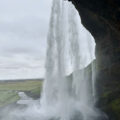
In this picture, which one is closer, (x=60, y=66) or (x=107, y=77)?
(x=107, y=77)

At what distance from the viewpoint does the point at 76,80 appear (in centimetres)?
6406

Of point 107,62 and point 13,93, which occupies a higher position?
point 107,62

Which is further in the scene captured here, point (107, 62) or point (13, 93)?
point (13, 93)

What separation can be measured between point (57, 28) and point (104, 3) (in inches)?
1314

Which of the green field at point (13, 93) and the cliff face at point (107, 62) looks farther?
the green field at point (13, 93)

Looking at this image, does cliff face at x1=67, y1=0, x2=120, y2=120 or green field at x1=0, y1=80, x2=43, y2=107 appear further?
green field at x1=0, y1=80, x2=43, y2=107

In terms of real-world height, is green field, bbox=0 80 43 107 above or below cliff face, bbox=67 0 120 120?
below

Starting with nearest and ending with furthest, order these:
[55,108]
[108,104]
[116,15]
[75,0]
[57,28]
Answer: [116,15]
[75,0]
[108,104]
[55,108]
[57,28]

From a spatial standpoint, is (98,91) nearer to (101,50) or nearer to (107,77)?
(107,77)

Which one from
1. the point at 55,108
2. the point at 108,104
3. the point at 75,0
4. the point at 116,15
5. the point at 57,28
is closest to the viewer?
the point at 116,15

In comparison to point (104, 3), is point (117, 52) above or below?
below

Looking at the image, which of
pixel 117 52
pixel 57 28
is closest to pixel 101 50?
pixel 117 52

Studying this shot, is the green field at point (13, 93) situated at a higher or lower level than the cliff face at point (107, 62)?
lower

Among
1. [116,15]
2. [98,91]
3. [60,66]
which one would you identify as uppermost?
[116,15]
